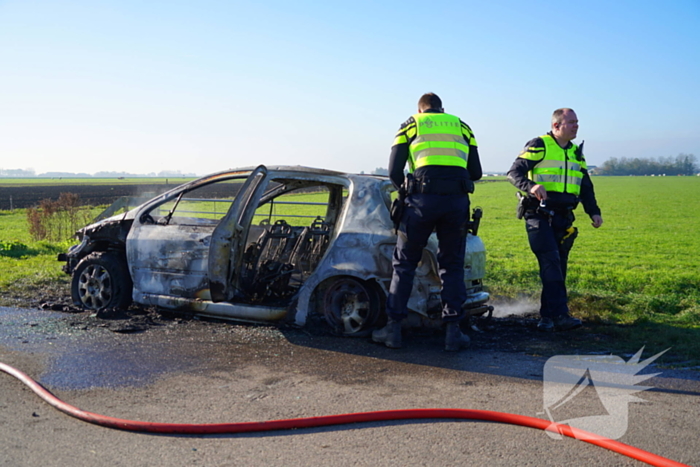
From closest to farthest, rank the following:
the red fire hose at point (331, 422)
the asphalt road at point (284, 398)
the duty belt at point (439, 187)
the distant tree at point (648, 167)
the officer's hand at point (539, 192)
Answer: the asphalt road at point (284, 398)
the red fire hose at point (331, 422)
the duty belt at point (439, 187)
the officer's hand at point (539, 192)
the distant tree at point (648, 167)

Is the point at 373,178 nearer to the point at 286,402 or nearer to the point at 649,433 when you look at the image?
the point at 286,402

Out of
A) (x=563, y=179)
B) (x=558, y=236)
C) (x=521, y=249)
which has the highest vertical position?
(x=563, y=179)

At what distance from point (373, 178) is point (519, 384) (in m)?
2.62

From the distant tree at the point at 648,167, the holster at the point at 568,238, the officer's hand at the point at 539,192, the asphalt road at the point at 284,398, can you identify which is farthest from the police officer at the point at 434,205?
the distant tree at the point at 648,167

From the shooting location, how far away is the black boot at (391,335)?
5477 millimetres

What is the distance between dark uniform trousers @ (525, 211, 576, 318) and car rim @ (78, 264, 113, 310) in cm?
448

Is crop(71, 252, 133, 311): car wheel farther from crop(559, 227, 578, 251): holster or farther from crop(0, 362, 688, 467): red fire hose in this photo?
crop(559, 227, 578, 251): holster

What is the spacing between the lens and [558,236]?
650 centimetres

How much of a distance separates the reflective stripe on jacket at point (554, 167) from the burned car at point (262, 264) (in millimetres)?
976

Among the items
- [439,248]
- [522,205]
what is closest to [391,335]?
[439,248]

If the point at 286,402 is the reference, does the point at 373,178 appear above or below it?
above

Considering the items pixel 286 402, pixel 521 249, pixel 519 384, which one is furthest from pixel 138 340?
pixel 521 249

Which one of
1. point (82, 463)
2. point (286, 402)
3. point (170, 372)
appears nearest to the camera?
point (82, 463)

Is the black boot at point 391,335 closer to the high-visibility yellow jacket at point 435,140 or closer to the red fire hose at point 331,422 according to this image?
Result: the high-visibility yellow jacket at point 435,140
